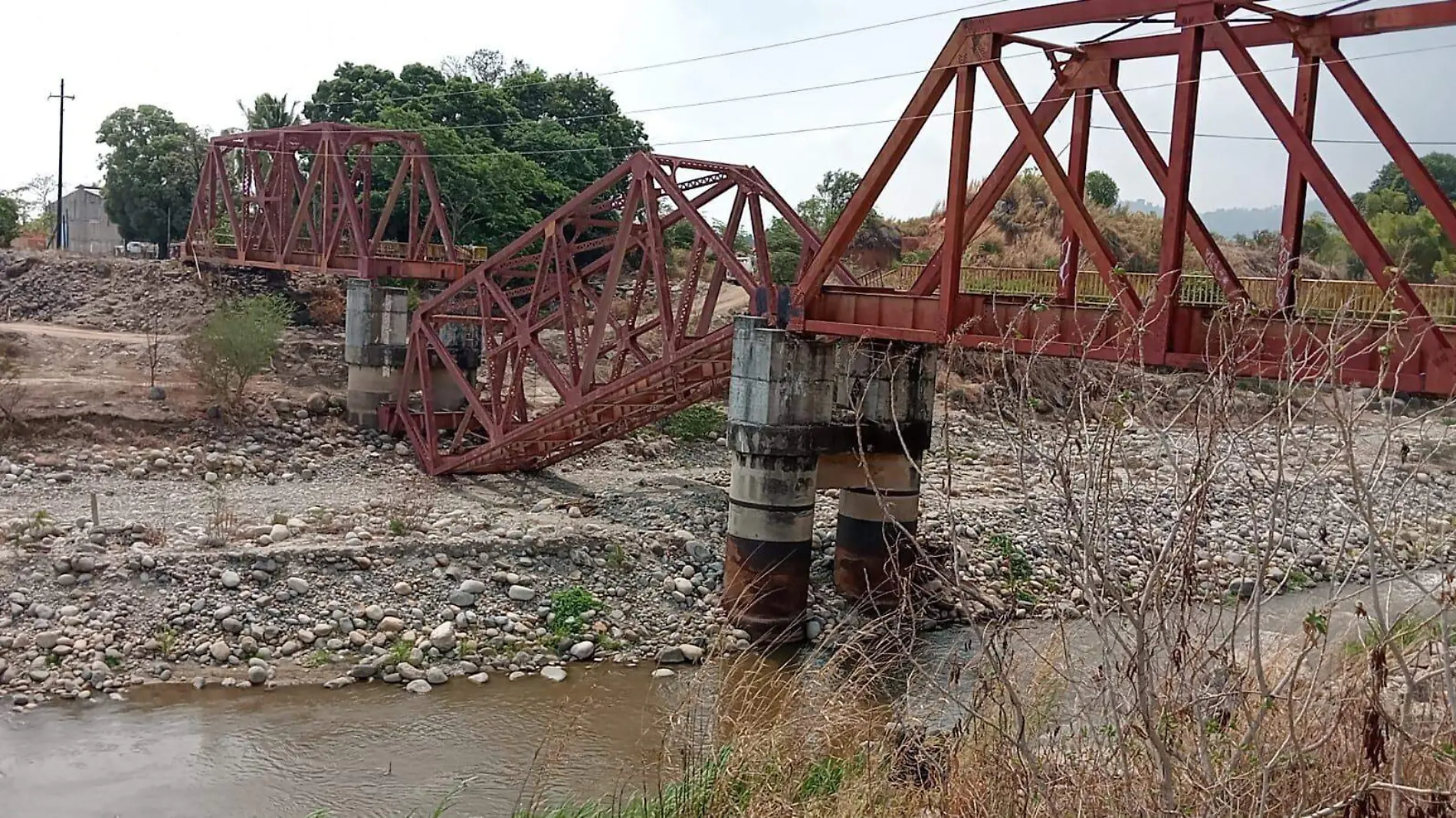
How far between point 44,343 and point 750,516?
2505 centimetres

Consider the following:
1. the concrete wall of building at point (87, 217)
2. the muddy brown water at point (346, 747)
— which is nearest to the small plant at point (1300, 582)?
the muddy brown water at point (346, 747)

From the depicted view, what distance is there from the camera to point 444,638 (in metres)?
18.8

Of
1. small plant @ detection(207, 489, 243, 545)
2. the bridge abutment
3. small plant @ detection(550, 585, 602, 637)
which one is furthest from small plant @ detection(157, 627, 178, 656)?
the bridge abutment

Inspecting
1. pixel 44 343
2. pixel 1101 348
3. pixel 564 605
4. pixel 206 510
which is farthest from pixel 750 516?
pixel 44 343

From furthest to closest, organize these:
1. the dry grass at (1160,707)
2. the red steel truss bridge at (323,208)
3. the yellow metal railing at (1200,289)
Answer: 1. the red steel truss bridge at (323,208)
2. the yellow metal railing at (1200,289)
3. the dry grass at (1160,707)

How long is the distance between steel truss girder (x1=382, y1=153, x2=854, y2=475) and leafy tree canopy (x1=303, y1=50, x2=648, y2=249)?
47.9 feet

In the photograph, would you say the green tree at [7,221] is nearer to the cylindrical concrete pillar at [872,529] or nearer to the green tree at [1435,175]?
the cylindrical concrete pillar at [872,529]

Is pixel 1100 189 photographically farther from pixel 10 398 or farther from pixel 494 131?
pixel 10 398

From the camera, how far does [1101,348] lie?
580 inches

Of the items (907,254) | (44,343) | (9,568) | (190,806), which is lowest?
(190,806)

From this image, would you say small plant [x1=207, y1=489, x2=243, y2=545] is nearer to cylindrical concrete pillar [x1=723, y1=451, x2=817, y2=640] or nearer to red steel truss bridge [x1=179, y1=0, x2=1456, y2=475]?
red steel truss bridge [x1=179, y1=0, x2=1456, y2=475]

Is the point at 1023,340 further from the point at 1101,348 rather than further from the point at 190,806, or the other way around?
the point at 190,806

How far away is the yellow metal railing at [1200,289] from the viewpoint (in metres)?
15.9

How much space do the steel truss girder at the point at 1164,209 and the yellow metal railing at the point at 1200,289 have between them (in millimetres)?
632
